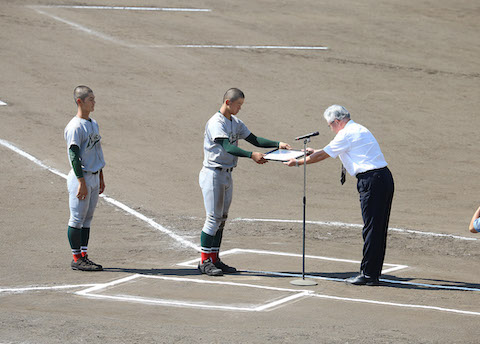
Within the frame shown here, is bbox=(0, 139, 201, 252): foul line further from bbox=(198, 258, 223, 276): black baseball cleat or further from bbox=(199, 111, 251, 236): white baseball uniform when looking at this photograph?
bbox=(199, 111, 251, 236): white baseball uniform

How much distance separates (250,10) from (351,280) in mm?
22824

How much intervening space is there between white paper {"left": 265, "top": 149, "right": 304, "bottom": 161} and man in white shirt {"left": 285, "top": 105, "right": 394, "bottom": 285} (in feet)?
1.20

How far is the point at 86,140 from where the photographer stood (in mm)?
8992

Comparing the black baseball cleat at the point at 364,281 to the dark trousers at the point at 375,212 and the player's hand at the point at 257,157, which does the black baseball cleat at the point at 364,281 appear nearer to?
the dark trousers at the point at 375,212

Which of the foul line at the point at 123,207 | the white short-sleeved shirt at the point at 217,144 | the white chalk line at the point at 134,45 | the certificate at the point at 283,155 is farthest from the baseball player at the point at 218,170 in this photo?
the white chalk line at the point at 134,45

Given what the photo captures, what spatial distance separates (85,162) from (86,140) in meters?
0.26

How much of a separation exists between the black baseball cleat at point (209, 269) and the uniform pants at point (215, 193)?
345mm

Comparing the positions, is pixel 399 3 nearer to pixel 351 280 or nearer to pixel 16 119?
pixel 16 119

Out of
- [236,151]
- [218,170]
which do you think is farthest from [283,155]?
[218,170]

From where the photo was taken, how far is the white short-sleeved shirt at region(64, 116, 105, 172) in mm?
8891

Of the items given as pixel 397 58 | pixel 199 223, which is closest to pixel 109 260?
pixel 199 223

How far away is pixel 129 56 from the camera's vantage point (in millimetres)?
24062

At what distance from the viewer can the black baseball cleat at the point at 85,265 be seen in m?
9.22

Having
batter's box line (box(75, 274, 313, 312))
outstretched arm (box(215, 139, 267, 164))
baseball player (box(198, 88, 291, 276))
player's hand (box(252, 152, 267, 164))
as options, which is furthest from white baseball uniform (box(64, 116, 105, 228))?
player's hand (box(252, 152, 267, 164))
